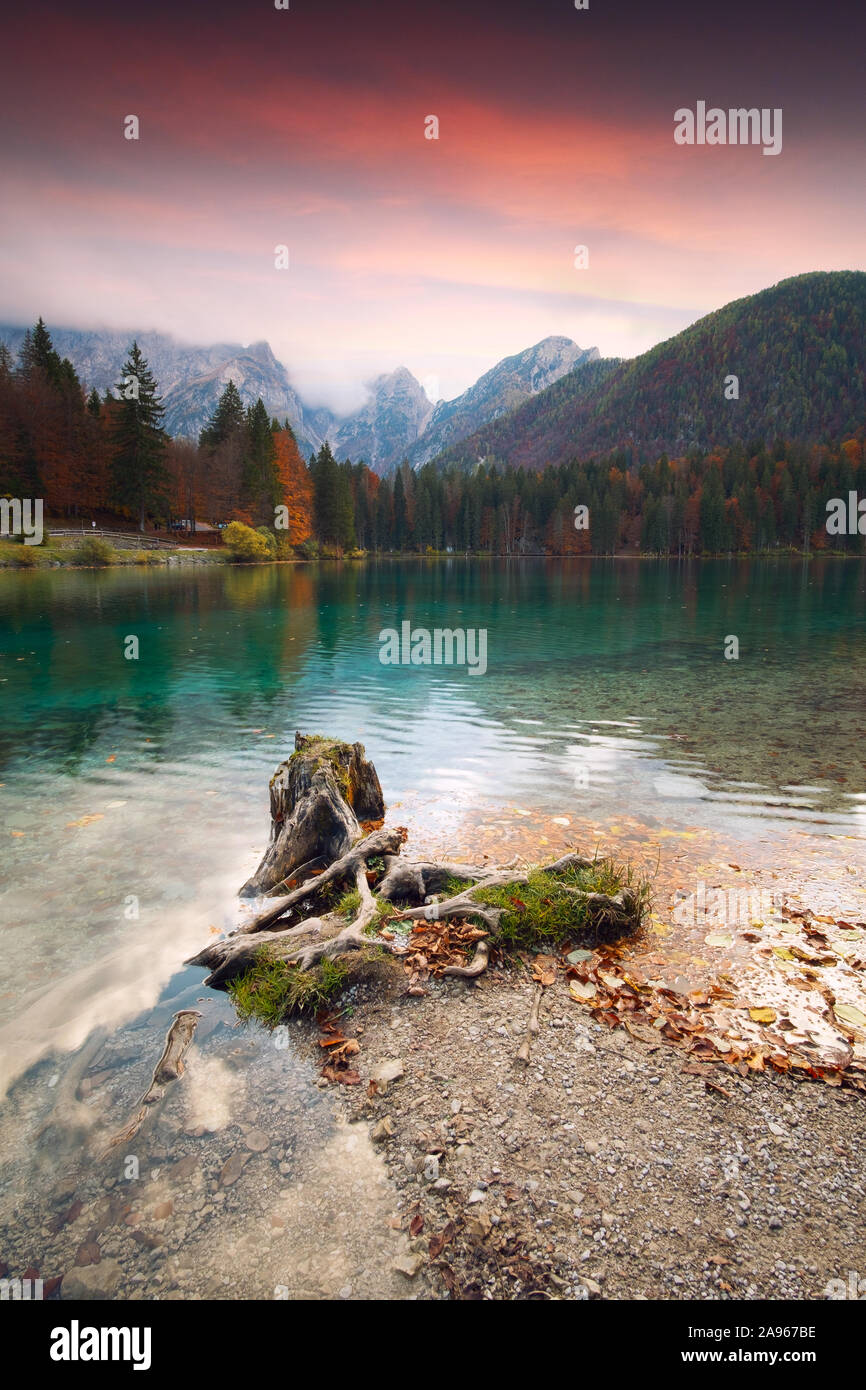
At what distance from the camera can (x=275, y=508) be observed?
10225 cm

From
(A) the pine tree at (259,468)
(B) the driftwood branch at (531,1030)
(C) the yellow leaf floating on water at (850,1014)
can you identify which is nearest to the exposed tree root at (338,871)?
(B) the driftwood branch at (531,1030)

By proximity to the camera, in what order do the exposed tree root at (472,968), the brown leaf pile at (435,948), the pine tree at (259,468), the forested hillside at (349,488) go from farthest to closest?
the pine tree at (259,468), the forested hillside at (349,488), the brown leaf pile at (435,948), the exposed tree root at (472,968)

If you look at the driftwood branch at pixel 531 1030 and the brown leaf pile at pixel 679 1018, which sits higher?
the brown leaf pile at pixel 679 1018

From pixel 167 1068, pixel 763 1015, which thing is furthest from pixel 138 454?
pixel 763 1015

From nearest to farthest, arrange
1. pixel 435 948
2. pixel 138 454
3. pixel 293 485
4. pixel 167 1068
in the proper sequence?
pixel 167 1068
pixel 435 948
pixel 138 454
pixel 293 485

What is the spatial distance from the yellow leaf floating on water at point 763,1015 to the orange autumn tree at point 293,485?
4230 inches

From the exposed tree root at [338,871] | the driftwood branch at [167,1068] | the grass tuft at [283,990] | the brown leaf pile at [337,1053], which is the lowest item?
the driftwood branch at [167,1068]

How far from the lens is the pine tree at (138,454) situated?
298 feet

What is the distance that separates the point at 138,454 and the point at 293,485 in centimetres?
2554

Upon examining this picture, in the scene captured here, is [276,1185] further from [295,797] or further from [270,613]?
[270,613]

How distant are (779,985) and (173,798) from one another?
30.9ft

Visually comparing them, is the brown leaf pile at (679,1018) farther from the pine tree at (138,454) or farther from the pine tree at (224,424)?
the pine tree at (224,424)

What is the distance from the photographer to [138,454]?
91.1 m

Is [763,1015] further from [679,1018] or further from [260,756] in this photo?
[260,756]
